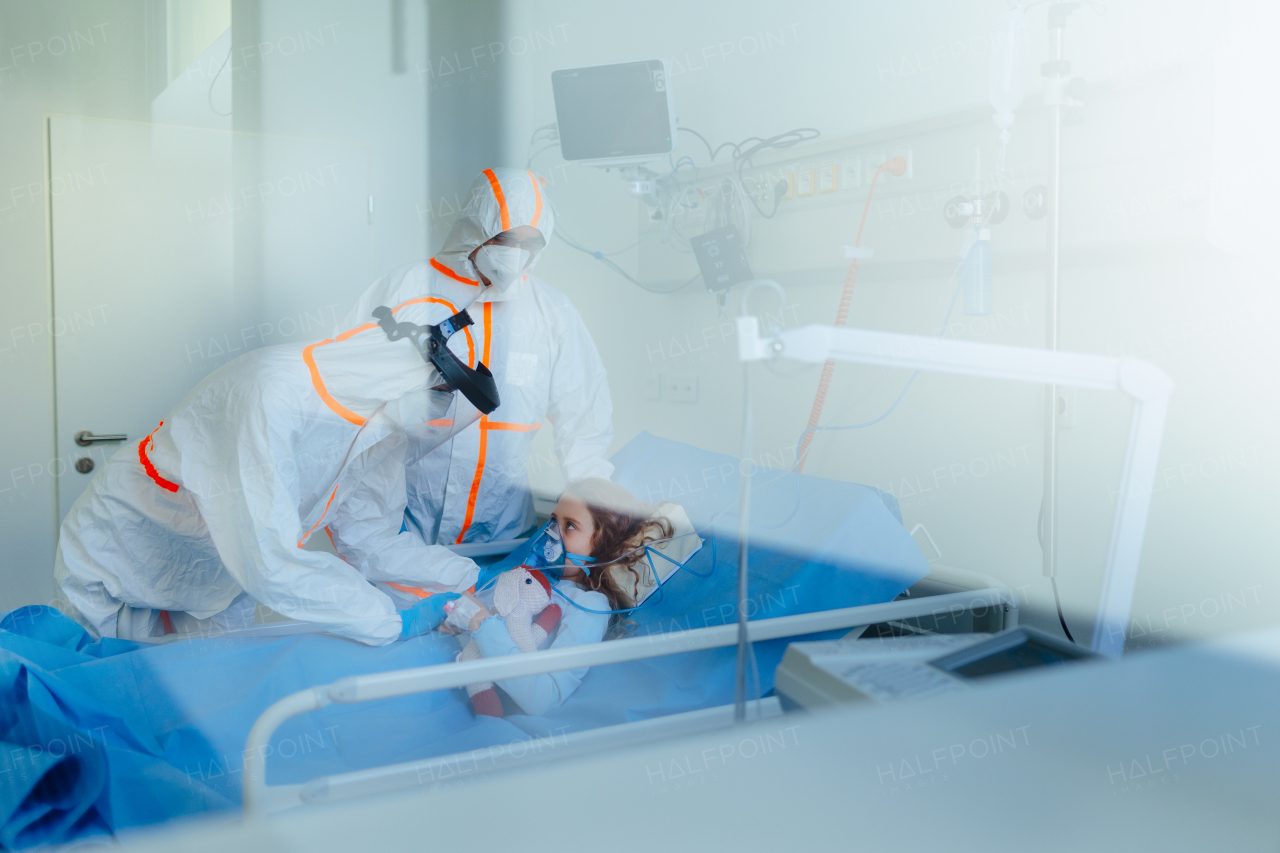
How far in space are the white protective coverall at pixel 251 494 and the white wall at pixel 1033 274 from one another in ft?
2.85

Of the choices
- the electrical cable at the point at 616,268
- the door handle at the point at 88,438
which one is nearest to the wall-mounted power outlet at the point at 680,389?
the electrical cable at the point at 616,268

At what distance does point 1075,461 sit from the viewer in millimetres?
1400

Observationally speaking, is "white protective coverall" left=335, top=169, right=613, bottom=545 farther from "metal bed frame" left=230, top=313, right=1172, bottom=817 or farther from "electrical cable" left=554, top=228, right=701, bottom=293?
"metal bed frame" left=230, top=313, right=1172, bottom=817

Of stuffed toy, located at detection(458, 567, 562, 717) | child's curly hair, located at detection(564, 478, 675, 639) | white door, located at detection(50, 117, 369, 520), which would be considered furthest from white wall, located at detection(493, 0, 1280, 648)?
white door, located at detection(50, 117, 369, 520)

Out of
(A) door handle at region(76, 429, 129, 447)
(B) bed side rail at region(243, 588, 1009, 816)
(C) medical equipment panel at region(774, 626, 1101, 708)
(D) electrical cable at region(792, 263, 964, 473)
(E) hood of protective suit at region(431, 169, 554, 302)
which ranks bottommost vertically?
(B) bed side rail at region(243, 588, 1009, 816)

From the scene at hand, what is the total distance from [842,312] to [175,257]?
1886 mm

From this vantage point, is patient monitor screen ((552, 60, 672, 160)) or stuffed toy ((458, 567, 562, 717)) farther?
patient monitor screen ((552, 60, 672, 160))

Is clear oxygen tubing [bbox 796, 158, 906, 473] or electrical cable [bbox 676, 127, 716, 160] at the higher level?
electrical cable [bbox 676, 127, 716, 160]

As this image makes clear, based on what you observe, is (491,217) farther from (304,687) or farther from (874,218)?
(304,687)

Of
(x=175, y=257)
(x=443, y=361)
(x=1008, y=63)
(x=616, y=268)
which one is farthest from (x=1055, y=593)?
(x=175, y=257)

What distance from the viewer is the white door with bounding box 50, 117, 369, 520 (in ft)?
7.15

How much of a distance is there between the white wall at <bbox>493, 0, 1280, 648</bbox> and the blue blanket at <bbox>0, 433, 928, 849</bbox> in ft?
0.74

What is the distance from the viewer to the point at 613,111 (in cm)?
206

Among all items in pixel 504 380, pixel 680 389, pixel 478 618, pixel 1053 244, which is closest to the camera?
pixel 1053 244
